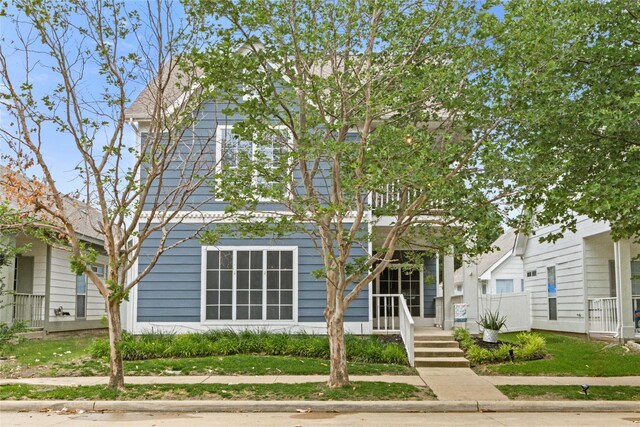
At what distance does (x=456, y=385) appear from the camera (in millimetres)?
13125

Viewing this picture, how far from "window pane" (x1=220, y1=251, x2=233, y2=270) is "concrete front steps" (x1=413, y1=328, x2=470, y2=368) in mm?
5281

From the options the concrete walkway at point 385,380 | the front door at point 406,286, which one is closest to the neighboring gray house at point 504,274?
the front door at point 406,286

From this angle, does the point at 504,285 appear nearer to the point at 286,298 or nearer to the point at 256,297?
the point at 286,298

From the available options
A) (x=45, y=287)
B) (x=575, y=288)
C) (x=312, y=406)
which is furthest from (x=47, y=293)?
(x=575, y=288)

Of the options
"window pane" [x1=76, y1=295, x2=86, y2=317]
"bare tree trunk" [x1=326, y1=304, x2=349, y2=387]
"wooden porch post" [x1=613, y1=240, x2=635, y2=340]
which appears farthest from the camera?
"window pane" [x1=76, y1=295, x2=86, y2=317]

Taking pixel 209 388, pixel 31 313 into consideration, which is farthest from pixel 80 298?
pixel 209 388

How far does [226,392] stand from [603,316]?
1196 cm

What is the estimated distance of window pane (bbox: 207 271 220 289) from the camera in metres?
19.1

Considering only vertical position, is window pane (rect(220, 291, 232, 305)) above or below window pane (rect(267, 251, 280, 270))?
below

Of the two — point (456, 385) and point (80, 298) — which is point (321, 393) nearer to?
point (456, 385)

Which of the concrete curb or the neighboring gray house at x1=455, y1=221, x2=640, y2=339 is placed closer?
the concrete curb

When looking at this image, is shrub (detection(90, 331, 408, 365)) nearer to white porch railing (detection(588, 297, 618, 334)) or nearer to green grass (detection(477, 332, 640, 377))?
green grass (detection(477, 332, 640, 377))

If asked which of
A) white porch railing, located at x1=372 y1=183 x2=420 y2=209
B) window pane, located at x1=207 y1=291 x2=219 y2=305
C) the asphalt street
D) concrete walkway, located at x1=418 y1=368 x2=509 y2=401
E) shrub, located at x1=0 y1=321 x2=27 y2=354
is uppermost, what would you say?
white porch railing, located at x1=372 y1=183 x2=420 y2=209

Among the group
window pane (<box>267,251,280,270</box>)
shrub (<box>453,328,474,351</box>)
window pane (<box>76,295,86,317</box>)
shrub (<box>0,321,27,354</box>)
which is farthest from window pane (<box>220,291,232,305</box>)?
window pane (<box>76,295,86,317</box>)
